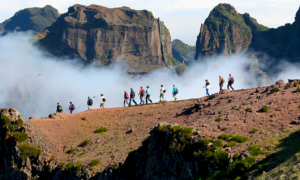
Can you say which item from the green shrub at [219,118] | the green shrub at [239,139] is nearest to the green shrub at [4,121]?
the green shrub at [219,118]

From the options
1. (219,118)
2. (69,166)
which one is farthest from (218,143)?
(69,166)

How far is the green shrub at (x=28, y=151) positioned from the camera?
174 feet

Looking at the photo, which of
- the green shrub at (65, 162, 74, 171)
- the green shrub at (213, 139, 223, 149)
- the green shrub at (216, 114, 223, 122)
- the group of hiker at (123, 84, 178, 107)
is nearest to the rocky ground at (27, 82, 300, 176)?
the green shrub at (216, 114, 223, 122)

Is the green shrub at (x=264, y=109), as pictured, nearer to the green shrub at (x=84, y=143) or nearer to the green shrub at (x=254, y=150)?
the green shrub at (x=254, y=150)

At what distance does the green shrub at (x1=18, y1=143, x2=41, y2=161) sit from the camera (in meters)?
53.1

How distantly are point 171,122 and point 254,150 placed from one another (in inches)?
814

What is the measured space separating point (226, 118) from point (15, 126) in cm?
2423

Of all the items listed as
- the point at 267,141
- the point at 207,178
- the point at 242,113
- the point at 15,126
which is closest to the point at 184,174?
the point at 207,178

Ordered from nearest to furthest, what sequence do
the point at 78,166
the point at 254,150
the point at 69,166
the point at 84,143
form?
1. the point at 254,150
2. the point at 78,166
3. the point at 69,166
4. the point at 84,143

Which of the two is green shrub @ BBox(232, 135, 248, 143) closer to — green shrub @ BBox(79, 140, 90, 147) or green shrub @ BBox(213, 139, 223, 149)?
green shrub @ BBox(213, 139, 223, 149)

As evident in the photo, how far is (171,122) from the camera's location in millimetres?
52906

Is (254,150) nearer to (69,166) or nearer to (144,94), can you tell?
(69,166)

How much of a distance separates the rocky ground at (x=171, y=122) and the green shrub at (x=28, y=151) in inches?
35.8

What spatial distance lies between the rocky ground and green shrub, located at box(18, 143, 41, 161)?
2.98ft
